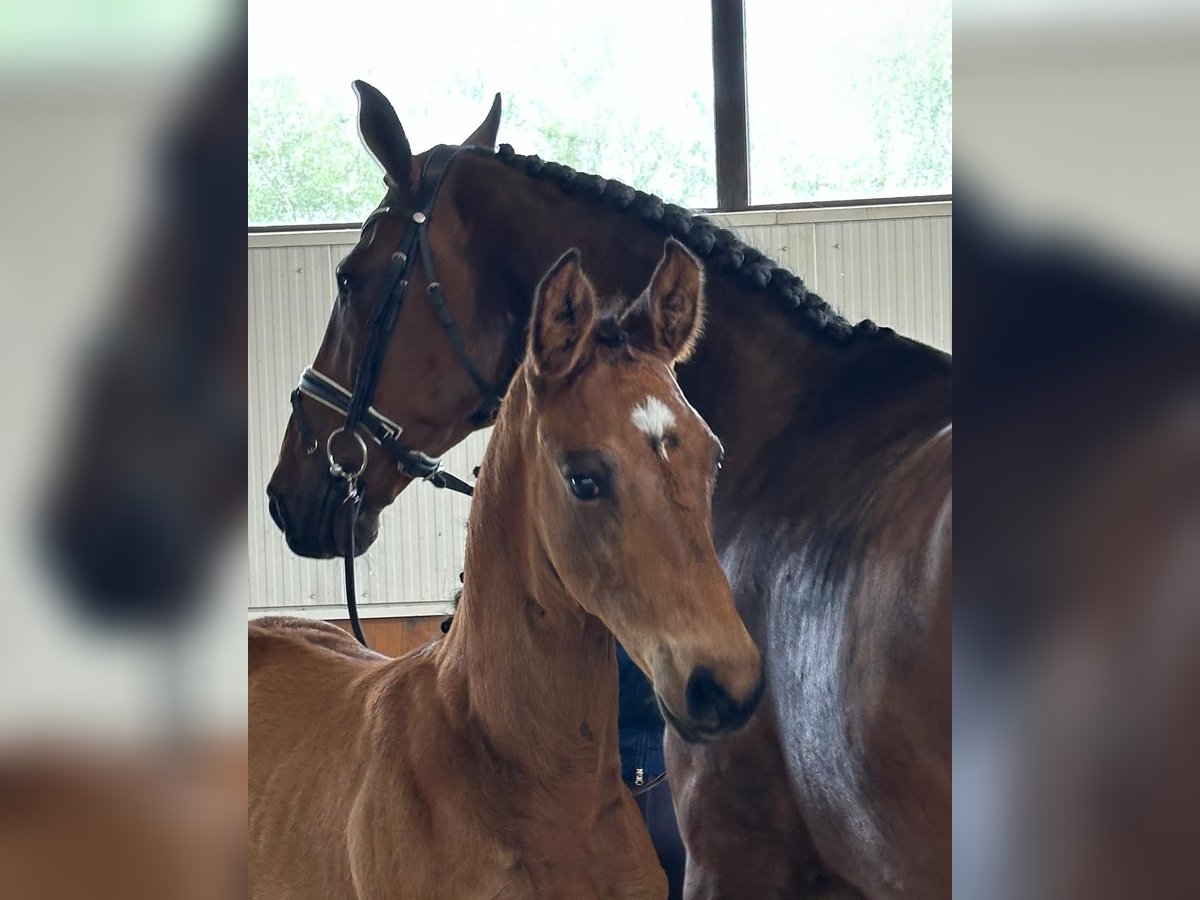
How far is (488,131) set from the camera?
1.19 metres

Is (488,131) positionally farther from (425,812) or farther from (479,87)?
(425,812)

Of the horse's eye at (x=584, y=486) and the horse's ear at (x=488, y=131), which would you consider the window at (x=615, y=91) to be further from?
the horse's eye at (x=584, y=486)

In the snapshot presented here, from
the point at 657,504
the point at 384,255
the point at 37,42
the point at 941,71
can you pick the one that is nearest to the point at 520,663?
the point at 657,504

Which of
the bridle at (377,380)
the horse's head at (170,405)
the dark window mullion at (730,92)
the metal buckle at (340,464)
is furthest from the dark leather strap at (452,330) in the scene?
the horse's head at (170,405)

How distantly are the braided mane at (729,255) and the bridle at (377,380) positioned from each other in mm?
174

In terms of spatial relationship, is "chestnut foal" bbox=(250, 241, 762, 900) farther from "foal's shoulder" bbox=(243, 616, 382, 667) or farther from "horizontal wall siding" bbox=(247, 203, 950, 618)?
"horizontal wall siding" bbox=(247, 203, 950, 618)

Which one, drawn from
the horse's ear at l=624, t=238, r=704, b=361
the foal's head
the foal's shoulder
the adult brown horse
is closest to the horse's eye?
the foal's head

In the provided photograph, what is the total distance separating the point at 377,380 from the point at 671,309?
360 mm

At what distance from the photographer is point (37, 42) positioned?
0.43 meters

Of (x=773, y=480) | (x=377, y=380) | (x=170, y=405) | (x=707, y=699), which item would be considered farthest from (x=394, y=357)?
(x=170, y=405)

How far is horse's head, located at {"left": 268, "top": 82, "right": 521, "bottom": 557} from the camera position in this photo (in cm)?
109

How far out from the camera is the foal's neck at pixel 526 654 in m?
0.88

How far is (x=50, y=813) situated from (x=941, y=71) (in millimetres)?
994

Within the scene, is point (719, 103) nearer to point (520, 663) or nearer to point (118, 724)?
point (520, 663)
